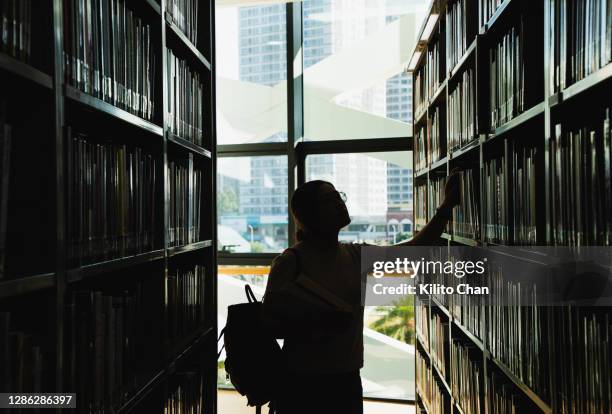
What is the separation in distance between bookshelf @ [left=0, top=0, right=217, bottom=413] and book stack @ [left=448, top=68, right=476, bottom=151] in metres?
1.15

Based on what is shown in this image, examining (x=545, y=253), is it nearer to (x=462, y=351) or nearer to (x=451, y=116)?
(x=462, y=351)

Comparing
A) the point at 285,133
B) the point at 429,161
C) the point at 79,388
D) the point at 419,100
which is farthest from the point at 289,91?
the point at 79,388

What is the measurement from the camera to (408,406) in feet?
11.9

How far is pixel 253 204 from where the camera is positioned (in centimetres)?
382

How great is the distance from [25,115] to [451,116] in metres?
1.74

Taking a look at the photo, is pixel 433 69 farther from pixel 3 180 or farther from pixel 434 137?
pixel 3 180

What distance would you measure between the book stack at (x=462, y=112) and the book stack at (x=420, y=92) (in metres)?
0.69

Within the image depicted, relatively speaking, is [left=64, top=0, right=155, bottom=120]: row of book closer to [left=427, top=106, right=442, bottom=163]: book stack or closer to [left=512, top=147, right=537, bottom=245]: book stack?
[left=512, top=147, right=537, bottom=245]: book stack

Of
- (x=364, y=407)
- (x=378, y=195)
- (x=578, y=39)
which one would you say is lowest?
(x=364, y=407)

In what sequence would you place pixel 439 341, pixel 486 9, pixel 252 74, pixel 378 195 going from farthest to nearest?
pixel 252 74
pixel 378 195
pixel 439 341
pixel 486 9

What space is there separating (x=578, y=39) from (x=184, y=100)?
150cm

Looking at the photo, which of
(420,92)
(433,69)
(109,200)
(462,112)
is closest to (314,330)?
A: (109,200)

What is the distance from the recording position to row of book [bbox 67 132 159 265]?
113 centimetres

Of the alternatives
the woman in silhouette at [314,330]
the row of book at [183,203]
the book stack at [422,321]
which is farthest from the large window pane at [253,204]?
the woman in silhouette at [314,330]
